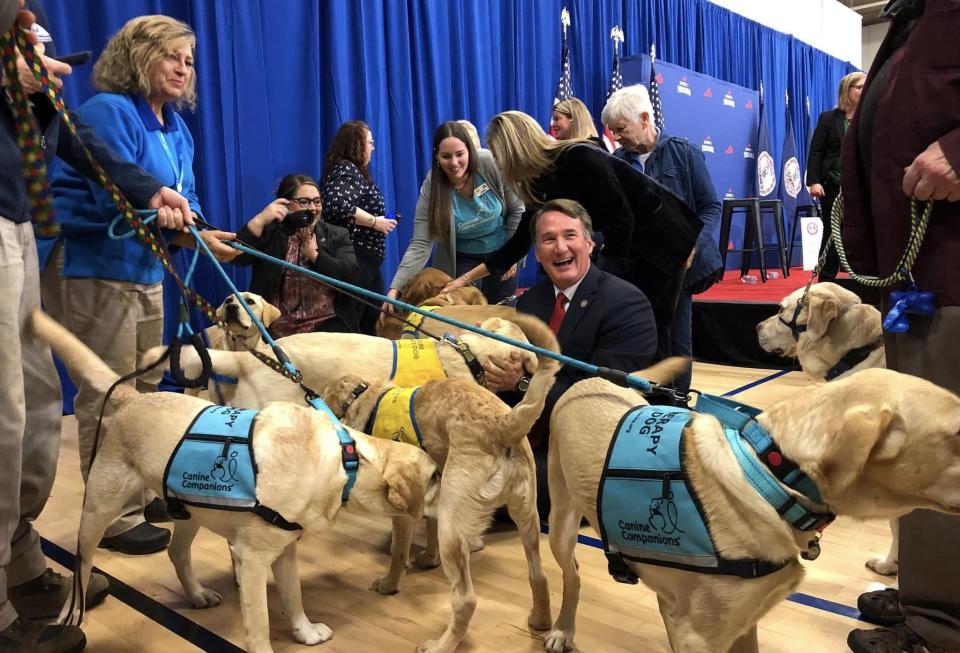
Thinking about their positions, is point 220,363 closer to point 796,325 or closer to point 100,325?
point 100,325

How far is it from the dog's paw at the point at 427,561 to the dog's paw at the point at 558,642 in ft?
2.28

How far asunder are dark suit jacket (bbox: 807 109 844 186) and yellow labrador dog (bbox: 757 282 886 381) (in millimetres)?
3239

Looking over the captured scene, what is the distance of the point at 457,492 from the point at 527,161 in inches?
71.6

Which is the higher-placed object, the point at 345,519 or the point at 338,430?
the point at 338,430

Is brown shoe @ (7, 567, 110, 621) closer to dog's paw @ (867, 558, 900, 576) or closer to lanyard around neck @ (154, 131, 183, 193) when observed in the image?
lanyard around neck @ (154, 131, 183, 193)

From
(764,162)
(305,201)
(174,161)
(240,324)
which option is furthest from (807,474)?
(764,162)

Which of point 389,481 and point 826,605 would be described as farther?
point 826,605

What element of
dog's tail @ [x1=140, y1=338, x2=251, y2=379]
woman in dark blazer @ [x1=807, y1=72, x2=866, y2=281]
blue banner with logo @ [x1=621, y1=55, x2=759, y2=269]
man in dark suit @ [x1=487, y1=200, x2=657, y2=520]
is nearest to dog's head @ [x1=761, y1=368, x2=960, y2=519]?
man in dark suit @ [x1=487, y1=200, x2=657, y2=520]

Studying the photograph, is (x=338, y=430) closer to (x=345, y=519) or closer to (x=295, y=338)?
(x=295, y=338)

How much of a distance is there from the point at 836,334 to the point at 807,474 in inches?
79.5

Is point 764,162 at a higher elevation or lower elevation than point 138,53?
higher

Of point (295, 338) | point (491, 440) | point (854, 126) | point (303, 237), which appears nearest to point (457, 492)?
point (491, 440)

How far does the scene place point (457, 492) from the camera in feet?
6.62

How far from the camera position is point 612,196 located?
3.17 metres
